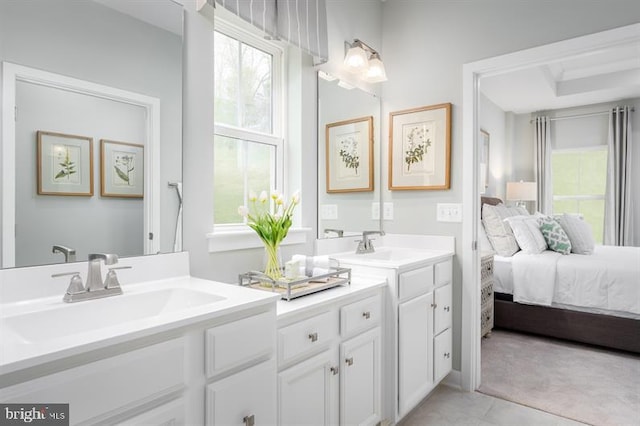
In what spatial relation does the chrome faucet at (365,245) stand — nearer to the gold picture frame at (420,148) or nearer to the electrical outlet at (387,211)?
the electrical outlet at (387,211)

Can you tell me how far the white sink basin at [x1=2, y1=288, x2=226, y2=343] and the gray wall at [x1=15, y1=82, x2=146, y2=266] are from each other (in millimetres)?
211

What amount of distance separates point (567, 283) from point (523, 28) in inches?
87.6

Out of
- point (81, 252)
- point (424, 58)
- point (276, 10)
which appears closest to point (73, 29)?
point (81, 252)

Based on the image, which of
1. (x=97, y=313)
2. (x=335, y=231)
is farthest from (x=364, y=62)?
(x=97, y=313)

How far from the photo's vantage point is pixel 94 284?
123 centimetres

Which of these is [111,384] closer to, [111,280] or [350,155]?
[111,280]

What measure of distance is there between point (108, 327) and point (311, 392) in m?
0.84

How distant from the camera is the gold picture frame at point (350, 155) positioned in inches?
96.0

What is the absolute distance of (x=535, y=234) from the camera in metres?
3.97

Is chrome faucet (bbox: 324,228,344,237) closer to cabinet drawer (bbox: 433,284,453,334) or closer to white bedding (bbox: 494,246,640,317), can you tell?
cabinet drawer (bbox: 433,284,453,334)

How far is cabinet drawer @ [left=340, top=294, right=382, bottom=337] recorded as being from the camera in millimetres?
1630

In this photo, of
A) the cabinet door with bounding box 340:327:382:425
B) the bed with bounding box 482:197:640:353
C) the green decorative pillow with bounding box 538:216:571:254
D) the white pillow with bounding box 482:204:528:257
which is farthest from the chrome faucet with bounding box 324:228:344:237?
the green decorative pillow with bounding box 538:216:571:254

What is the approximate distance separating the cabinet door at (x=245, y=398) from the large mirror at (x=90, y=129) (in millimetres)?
643

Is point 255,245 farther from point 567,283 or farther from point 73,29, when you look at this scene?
point 567,283
